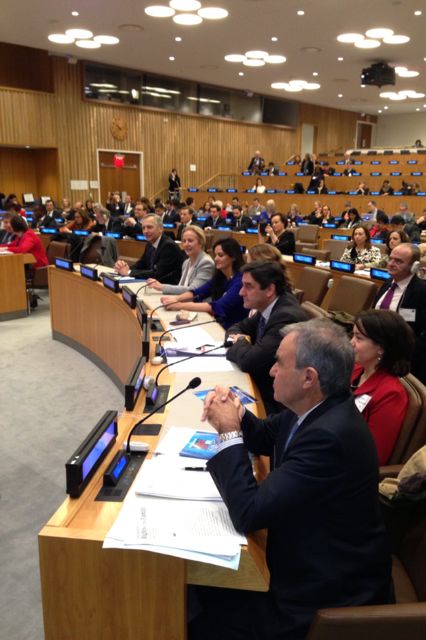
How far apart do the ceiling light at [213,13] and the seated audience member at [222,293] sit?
820 centimetres

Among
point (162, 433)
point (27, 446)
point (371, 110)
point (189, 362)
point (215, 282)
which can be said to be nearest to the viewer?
point (162, 433)

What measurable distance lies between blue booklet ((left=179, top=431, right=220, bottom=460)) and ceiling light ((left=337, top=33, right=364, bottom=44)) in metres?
12.4

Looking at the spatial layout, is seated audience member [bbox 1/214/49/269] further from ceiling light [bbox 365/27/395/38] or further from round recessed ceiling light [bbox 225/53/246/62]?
round recessed ceiling light [bbox 225/53/246/62]

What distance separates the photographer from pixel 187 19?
35.1 ft

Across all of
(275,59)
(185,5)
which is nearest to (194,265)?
(185,5)

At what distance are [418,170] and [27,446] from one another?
1493 centimetres

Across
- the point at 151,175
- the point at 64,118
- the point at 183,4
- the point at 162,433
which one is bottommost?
the point at 162,433

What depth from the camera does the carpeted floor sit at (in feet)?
7.28

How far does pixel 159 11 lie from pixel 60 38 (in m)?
3.34

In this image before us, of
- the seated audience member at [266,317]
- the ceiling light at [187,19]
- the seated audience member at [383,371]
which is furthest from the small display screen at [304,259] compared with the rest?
the ceiling light at [187,19]

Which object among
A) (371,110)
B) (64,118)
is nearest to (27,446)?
(64,118)

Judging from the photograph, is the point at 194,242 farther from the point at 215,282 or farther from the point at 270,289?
the point at 270,289

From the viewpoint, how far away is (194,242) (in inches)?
163

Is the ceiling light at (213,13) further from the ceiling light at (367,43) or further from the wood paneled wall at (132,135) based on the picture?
the wood paneled wall at (132,135)
